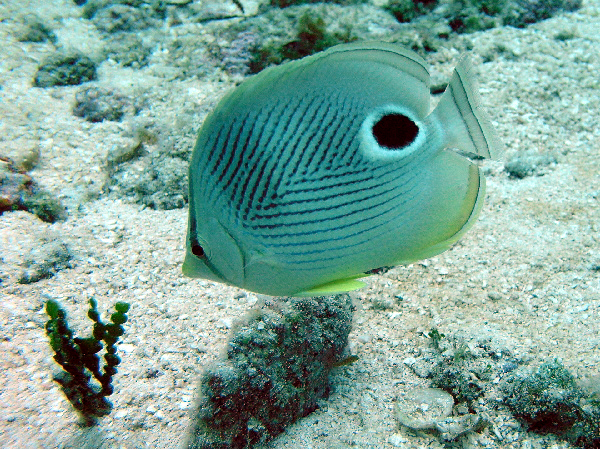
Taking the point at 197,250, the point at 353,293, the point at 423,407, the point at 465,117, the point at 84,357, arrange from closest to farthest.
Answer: the point at 465,117 < the point at 197,250 < the point at 84,357 < the point at 423,407 < the point at 353,293

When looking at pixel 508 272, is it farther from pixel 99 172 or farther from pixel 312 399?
pixel 99 172

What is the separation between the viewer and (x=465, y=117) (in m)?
1.25

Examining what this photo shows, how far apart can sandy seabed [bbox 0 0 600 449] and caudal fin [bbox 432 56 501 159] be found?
179 cm

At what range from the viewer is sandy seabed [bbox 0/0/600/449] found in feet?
7.45

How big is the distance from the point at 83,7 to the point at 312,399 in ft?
29.3

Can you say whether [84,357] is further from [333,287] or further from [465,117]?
[465,117]

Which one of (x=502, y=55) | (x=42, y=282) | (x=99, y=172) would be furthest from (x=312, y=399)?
(x=502, y=55)

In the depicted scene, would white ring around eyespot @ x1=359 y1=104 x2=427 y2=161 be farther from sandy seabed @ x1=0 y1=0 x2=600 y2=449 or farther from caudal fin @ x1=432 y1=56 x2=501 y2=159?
sandy seabed @ x1=0 y1=0 x2=600 y2=449

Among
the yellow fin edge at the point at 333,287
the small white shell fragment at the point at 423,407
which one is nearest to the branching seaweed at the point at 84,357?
the yellow fin edge at the point at 333,287

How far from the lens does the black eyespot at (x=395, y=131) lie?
4.15 feet

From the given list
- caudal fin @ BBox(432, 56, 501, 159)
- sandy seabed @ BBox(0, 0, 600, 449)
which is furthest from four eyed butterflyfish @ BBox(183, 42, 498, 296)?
sandy seabed @ BBox(0, 0, 600, 449)

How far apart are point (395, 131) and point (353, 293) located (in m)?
1.95

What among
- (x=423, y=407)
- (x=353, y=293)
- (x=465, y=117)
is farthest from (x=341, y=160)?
(x=353, y=293)

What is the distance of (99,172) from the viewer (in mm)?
4473
